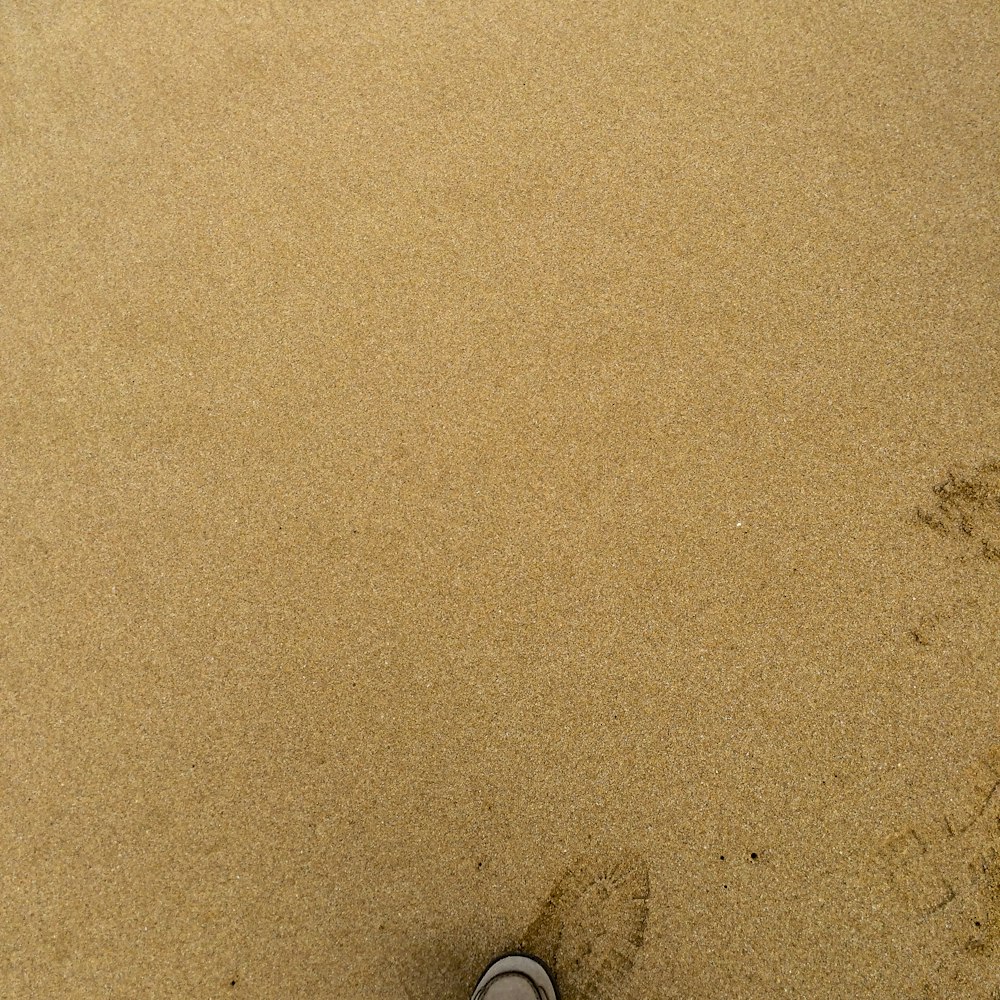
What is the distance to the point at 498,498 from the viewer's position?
149cm

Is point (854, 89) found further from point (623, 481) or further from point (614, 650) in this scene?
point (614, 650)

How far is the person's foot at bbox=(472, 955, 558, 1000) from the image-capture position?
4.16ft

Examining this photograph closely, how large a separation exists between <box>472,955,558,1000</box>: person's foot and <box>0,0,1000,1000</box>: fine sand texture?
0.10 feet

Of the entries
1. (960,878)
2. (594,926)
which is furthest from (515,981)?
(960,878)

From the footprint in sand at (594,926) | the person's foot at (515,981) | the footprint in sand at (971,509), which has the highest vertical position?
the footprint in sand at (971,509)

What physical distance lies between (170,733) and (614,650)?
839 mm

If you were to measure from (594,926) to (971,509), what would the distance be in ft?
3.43

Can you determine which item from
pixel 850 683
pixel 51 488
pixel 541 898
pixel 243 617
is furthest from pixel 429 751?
pixel 51 488

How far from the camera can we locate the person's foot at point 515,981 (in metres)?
1.27

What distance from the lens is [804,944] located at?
1279 mm

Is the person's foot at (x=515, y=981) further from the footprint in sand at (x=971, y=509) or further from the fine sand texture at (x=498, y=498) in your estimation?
the footprint in sand at (x=971, y=509)

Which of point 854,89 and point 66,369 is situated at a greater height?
point 854,89

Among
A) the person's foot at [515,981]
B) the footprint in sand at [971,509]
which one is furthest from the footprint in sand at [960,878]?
the person's foot at [515,981]

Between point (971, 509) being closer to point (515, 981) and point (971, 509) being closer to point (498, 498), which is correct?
point (498, 498)
